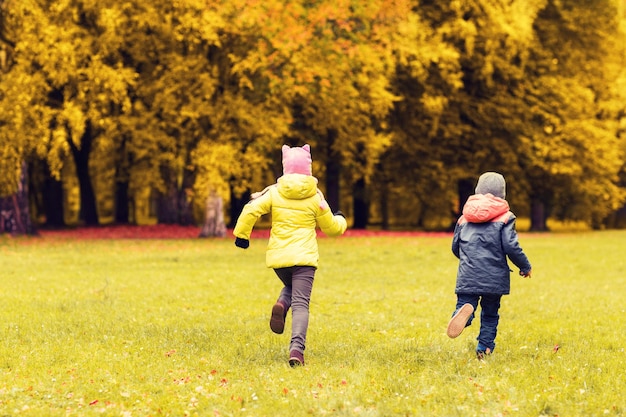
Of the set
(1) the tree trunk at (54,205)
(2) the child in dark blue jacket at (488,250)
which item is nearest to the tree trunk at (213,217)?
(1) the tree trunk at (54,205)

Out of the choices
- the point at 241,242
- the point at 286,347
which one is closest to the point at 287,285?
the point at 241,242

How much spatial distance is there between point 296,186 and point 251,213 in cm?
56

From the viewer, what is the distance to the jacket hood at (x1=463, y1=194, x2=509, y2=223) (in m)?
8.47

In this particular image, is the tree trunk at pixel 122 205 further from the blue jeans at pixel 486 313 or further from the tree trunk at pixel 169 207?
the blue jeans at pixel 486 313

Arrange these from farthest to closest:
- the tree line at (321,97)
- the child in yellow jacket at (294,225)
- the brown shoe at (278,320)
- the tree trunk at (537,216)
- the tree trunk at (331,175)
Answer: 1. the tree trunk at (537,216)
2. the tree trunk at (331,175)
3. the tree line at (321,97)
4. the child in yellow jacket at (294,225)
5. the brown shoe at (278,320)

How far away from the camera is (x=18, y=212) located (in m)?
31.1

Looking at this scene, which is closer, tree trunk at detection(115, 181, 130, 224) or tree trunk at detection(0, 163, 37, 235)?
tree trunk at detection(0, 163, 37, 235)

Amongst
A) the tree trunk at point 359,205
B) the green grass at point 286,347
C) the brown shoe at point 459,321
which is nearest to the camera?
the green grass at point 286,347

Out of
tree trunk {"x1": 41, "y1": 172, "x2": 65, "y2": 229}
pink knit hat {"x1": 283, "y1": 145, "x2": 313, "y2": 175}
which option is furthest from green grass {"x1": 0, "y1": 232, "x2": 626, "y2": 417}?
tree trunk {"x1": 41, "y1": 172, "x2": 65, "y2": 229}

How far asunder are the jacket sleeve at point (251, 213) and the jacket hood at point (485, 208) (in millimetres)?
2237

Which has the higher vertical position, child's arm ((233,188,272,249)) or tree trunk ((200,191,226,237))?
child's arm ((233,188,272,249))

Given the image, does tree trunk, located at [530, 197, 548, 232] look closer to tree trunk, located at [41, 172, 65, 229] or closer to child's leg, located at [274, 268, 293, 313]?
tree trunk, located at [41, 172, 65, 229]

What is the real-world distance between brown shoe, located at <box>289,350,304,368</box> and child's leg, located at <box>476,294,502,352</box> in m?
2.12

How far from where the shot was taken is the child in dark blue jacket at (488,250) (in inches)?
332
